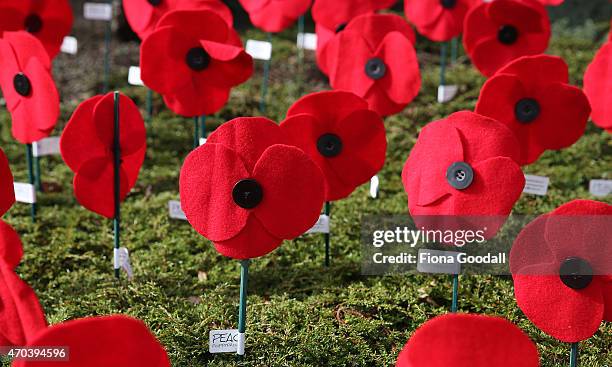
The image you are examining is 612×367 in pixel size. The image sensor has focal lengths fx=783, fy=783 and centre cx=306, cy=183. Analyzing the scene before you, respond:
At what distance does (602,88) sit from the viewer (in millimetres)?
2928

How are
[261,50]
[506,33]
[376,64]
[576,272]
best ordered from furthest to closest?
[261,50] → [506,33] → [376,64] → [576,272]

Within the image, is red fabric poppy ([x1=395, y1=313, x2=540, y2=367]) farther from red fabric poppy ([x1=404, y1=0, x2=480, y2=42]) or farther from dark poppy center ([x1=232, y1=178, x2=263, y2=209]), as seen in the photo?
red fabric poppy ([x1=404, y1=0, x2=480, y2=42])

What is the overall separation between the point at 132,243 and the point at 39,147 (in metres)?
0.57

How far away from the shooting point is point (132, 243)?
2980mm

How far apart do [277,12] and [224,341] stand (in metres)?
1.87

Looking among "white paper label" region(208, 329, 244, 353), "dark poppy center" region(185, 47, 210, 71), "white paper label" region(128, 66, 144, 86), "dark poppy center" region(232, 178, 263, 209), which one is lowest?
"white paper label" region(208, 329, 244, 353)

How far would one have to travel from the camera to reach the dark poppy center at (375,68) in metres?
2.89

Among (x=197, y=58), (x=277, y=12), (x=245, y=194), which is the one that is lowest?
(x=245, y=194)

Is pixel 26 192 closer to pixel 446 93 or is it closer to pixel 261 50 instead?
pixel 261 50

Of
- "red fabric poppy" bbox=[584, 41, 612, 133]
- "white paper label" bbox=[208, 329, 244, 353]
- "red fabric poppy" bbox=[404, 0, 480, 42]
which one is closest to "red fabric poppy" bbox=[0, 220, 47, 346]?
"white paper label" bbox=[208, 329, 244, 353]

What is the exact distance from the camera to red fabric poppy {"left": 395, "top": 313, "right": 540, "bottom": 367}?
149cm

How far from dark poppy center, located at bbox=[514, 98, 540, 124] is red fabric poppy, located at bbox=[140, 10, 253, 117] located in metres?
0.93

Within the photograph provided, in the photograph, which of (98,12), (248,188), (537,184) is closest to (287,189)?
(248,188)

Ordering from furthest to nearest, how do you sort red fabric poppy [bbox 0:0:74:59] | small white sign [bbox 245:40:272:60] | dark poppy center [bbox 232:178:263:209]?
small white sign [bbox 245:40:272:60], red fabric poppy [bbox 0:0:74:59], dark poppy center [bbox 232:178:263:209]
